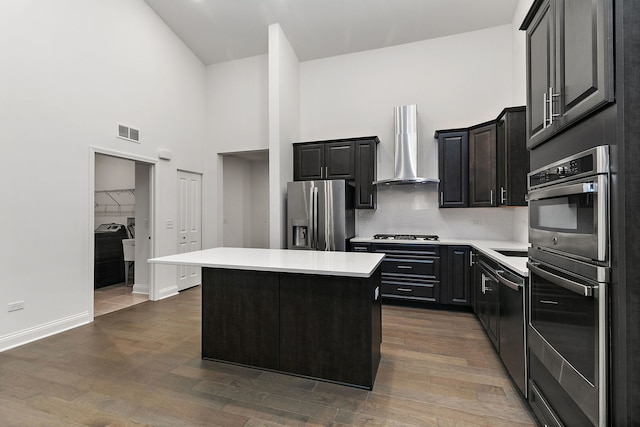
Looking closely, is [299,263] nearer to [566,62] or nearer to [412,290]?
[566,62]

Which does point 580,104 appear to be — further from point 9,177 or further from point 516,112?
point 9,177

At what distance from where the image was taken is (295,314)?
2.33 m

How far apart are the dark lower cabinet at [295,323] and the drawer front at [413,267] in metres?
1.73

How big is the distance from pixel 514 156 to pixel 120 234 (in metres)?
6.34

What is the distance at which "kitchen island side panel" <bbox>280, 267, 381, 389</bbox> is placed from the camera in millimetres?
2172

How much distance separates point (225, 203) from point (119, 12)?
3.51 metres

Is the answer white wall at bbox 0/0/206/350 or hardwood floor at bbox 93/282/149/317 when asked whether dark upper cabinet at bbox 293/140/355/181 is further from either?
hardwood floor at bbox 93/282/149/317

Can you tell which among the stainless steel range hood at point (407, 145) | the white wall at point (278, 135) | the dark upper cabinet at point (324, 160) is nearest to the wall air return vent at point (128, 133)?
the white wall at point (278, 135)

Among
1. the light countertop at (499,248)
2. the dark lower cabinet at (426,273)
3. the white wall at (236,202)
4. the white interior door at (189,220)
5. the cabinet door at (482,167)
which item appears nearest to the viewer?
the light countertop at (499,248)

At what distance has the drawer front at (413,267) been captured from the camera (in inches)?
156

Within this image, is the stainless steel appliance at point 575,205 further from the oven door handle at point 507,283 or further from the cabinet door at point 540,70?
the oven door handle at point 507,283

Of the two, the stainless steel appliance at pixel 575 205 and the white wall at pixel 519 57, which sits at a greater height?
the white wall at pixel 519 57

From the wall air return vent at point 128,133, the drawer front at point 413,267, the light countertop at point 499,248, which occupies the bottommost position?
the drawer front at point 413,267

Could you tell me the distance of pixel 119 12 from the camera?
4000mm
